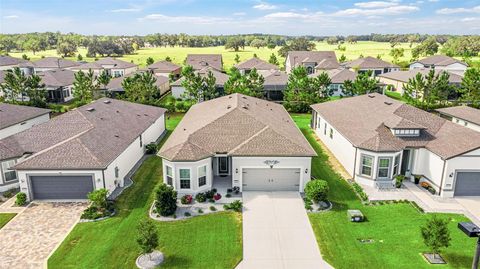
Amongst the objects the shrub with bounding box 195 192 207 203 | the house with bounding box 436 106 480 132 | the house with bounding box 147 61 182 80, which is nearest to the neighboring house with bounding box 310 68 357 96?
the house with bounding box 436 106 480 132

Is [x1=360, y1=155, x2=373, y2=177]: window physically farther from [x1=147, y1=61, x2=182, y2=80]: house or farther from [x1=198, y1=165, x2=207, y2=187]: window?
[x1=147, y1=61, x2=182, y2=80]: house

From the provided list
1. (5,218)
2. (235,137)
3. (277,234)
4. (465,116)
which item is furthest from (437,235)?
(465,116)

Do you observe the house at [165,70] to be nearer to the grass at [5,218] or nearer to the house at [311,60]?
the house at [311,60]

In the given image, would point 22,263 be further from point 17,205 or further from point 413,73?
point 413,73

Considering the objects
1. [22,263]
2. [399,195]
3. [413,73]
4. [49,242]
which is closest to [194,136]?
[49,242]

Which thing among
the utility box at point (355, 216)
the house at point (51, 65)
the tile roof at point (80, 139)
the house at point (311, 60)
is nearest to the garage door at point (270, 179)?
the utility box at point (355, 216)

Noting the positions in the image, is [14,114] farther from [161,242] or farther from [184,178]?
[161,242]
